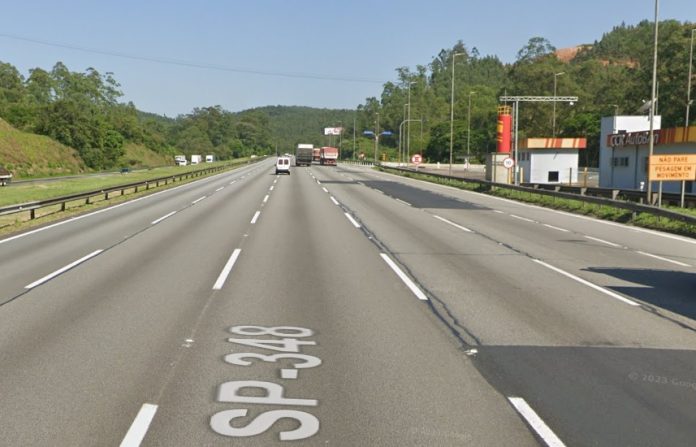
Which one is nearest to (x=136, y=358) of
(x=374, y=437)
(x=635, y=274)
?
(x=374, y=437)

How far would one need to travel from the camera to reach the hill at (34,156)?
6944 centimetres

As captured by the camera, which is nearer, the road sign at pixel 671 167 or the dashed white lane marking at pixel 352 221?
the dashed white lane marking at pixel 352 221

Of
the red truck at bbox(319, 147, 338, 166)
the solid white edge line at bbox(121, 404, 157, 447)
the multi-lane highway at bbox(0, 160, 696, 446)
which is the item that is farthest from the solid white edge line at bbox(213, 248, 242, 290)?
the red truck at bbox(319, 147, 338, 166)

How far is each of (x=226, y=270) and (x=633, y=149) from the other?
40.4m

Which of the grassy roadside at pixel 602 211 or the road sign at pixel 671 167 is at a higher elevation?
the road sign at pixel 671 167

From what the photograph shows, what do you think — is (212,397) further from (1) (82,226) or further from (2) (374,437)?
(1) (82,226)

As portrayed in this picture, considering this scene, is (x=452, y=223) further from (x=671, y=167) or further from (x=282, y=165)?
(x=282, y=165)

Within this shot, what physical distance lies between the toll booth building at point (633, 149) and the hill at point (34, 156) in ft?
188

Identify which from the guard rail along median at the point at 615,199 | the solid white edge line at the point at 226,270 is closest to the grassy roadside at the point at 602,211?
the guard rail along median at the point at 615,199

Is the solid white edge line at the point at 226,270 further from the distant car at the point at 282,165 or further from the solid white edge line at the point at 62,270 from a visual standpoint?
the distant car at the point at 282,165

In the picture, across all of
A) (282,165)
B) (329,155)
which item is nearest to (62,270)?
(282,165)

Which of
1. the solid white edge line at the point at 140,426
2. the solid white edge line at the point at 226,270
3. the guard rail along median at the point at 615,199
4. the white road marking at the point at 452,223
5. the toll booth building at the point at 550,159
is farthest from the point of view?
the toll booth building at the point at 550,159

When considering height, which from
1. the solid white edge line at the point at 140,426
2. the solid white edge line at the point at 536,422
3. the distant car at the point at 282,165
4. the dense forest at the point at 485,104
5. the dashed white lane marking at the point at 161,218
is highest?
the dense forest at the point at 485,104

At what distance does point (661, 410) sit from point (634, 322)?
128 inches
